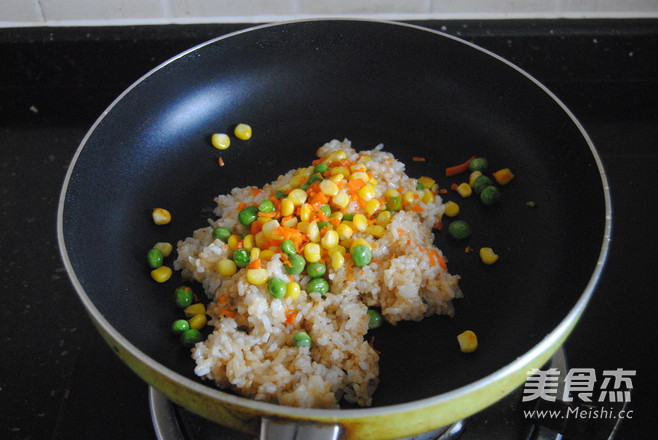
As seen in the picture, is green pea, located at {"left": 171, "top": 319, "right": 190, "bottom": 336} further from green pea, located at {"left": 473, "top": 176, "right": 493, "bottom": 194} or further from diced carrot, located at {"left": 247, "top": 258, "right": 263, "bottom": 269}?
green pea, located at {"left": 473, "top": 176, "right": 493, "bottom": 194}

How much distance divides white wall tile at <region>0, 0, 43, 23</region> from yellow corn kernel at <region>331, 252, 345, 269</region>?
1.13 meters

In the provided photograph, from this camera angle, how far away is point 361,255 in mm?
1161

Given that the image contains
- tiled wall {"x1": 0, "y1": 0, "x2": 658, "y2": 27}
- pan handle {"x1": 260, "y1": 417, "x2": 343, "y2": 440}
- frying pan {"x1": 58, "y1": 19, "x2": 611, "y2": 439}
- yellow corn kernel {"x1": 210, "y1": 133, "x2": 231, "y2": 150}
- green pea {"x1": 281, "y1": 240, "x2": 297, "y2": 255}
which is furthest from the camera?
tiled wall {"x1": 0, "y1": 0, "x2": 658, "y2": 27}

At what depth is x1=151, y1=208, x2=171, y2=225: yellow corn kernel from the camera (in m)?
1.27

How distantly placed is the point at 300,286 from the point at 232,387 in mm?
237

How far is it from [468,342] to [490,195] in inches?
13.7

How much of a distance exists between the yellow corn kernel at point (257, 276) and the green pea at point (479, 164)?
529mm

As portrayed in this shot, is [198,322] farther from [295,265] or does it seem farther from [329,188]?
[329,188]

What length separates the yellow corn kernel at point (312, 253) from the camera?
1173 mm

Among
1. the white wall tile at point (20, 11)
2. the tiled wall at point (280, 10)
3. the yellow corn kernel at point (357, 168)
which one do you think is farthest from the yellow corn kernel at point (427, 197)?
the white wall tile at point (20, 11)

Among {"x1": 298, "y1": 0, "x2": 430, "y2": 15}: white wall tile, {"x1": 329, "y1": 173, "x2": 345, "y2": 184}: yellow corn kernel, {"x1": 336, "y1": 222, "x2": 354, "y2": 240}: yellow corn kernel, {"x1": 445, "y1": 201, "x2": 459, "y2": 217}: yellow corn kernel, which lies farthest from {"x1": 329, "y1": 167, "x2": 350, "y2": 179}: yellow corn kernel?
{"x1": 298, "y1": 0, "x2": 430, "y2": 15}: white wall tile

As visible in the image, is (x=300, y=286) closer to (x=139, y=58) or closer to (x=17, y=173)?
(x=139, y=58)

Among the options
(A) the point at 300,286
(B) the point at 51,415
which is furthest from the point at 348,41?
(B) the point at 51,415

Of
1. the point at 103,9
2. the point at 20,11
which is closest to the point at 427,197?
the point at 103,9
